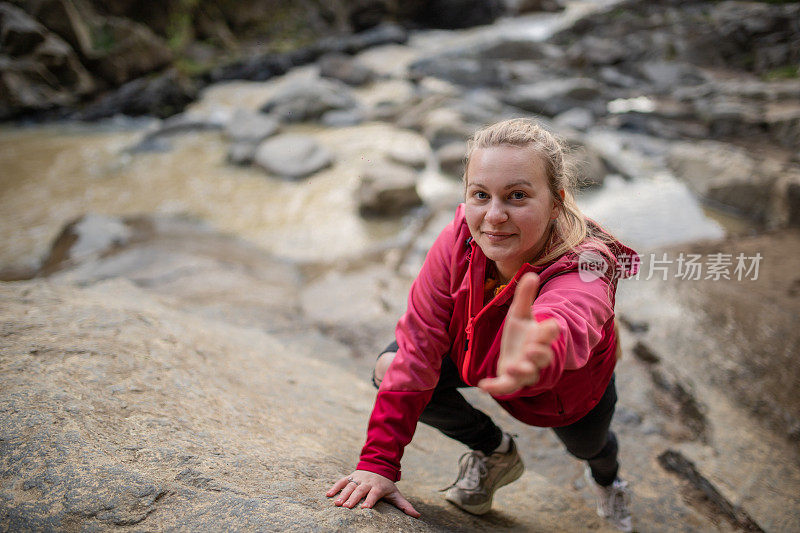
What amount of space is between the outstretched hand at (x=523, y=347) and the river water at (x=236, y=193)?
11.1ft

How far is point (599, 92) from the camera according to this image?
25.6 ft

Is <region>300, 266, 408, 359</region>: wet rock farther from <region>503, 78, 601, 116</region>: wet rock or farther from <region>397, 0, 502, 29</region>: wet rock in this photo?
<region>397, 0, 502, 29</region>: wet rock

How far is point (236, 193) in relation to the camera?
5438mm

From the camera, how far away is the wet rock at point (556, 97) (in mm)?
7461

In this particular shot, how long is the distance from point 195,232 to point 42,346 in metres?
3.07

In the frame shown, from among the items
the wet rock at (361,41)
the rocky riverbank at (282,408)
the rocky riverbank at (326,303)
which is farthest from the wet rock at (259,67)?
the rocky riverbank at (282,408)

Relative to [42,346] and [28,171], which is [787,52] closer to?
[42,346]

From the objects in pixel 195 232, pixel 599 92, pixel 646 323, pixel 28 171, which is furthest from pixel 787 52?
pixel 28 171

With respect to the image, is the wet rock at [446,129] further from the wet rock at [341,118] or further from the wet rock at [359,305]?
the wet rock at [359,305]

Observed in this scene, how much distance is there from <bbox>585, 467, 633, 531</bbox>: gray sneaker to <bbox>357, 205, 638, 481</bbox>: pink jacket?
60 centimetres

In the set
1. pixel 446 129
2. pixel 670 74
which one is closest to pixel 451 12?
pixel 670 74

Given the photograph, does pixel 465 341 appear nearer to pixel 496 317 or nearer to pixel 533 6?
pixel 496 317

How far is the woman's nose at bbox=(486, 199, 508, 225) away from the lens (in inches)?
44.8

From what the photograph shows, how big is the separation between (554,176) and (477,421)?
78 cm
